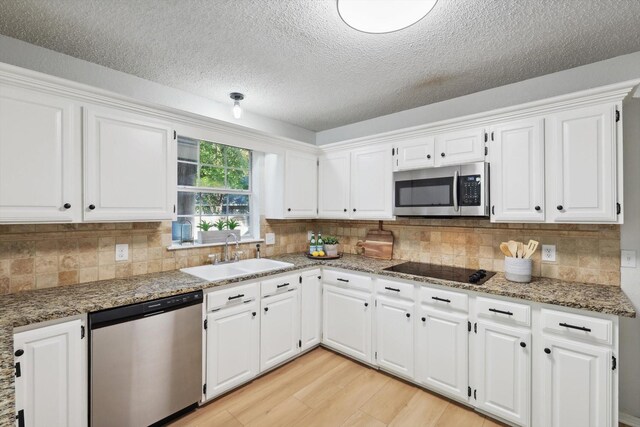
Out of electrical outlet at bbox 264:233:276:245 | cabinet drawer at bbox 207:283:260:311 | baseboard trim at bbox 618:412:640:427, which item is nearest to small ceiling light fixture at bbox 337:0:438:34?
cabinet drawer at bbox 207:283:260:311

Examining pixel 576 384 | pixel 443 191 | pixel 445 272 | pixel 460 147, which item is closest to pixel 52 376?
pixel 445 272

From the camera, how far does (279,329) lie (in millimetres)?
2648

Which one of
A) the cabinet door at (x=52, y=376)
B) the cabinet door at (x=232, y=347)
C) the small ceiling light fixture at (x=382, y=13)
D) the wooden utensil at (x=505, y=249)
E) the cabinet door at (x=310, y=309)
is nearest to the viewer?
the small ceiling light fixture at (x=382, y=13)

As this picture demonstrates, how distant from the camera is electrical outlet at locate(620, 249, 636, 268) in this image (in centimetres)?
199

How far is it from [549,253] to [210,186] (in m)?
3.02

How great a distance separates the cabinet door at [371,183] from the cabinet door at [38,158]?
232 centimetres

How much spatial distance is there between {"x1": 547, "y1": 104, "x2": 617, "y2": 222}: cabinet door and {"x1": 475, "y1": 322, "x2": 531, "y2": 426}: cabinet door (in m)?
0.87

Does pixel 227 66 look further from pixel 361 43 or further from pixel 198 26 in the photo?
pixel 361 43

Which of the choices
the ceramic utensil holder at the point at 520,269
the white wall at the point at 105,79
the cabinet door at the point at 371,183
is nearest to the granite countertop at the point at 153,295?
the ceramic utensil holder at the point at 520,269

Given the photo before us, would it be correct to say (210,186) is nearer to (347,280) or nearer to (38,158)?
(38,158)

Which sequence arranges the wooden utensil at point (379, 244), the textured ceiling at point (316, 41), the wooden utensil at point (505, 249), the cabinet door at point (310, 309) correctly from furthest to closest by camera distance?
the wooden utensil at point (379, 244) < the cabinet door at point (310, 309) < the wooden utensil at point (505, 249) < the textured ceiling at point (316, 41)

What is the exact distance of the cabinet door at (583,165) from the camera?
1.83m

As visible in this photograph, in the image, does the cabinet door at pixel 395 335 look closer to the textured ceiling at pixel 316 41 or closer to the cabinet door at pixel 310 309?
the cabinet door at pixel 310 309

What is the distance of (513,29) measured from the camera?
1.73 metres
